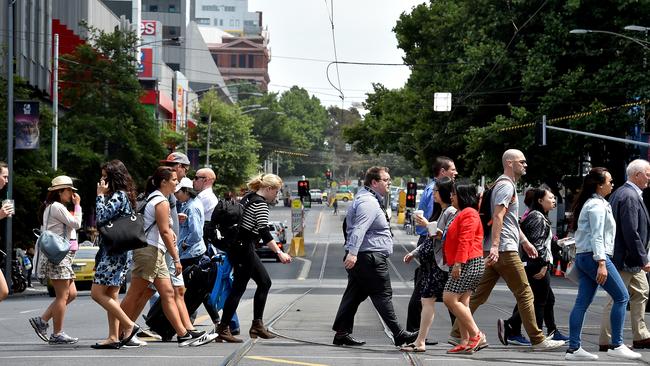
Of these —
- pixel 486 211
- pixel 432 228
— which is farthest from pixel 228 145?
pixel 432 228

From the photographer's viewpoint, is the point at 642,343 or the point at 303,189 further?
the point at 303,189

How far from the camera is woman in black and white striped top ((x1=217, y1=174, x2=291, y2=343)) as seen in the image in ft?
42.4

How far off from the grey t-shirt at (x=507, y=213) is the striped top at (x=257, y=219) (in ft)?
6.90

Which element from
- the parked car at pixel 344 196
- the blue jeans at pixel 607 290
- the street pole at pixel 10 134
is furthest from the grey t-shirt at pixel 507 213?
the parked car at pixel 344 196

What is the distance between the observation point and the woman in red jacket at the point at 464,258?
1178 centimetres

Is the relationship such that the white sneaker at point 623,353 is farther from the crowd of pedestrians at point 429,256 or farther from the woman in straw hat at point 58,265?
the woman in straw hat at point 58,265

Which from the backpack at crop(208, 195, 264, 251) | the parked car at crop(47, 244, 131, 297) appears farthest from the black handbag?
the parked car at crop(47, 244, 131, 297)

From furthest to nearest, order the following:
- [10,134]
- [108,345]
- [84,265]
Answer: [10,134] → [84,265] → [108,345]

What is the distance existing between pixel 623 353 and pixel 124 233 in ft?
14.6

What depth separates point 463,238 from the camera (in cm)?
1177

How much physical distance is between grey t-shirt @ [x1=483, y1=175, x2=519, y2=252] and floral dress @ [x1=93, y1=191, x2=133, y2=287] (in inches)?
130

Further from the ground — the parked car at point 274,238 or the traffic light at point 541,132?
the traffic light at point 541,132

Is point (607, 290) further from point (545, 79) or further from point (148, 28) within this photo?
point (148, 28)

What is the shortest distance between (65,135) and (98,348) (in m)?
40.2
